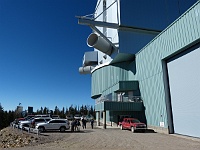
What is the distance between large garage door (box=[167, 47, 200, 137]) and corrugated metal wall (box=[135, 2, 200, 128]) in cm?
114

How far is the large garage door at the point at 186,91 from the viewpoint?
18.6m

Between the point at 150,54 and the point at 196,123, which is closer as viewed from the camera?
the point at 196,123

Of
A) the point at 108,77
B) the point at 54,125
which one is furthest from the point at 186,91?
the point at 108,77

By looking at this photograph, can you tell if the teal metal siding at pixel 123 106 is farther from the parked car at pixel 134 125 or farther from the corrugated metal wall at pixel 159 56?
the parked car at pixel 134 125

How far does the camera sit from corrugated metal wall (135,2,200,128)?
18867 millimetres

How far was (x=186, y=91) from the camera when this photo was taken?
20.1 m

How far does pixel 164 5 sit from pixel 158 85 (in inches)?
900

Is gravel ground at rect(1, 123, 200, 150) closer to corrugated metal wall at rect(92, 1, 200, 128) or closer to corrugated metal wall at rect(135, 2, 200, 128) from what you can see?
corrugated metal wall at rect(135, 2, 200, 128)

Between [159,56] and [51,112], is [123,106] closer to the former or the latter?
[159,56]

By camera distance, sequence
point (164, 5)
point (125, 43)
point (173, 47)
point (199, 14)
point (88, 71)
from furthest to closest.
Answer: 1. point (88, 71)
2. point (164, 5)
3. point (125, 43)
4. point (173, 47)
5. point (199, 14)

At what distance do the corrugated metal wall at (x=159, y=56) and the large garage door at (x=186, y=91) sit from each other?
1140 millimetres

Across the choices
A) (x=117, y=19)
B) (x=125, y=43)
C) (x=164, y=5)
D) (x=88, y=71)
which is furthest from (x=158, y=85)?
(x=88, y=71)

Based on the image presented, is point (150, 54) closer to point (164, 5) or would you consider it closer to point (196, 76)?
point (196, 76)

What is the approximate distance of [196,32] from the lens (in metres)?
18.1
